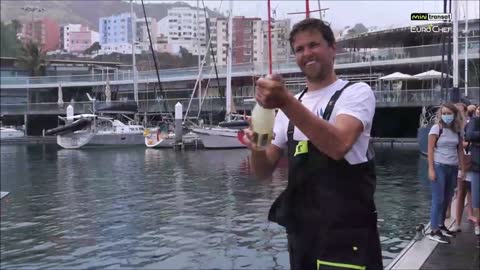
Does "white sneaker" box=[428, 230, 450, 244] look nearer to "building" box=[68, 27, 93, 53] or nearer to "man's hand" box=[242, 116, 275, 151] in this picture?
"man's hand" box=[242, 116, 275, 151]

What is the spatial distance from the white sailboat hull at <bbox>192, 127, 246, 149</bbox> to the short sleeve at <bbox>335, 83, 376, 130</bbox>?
40128 mm

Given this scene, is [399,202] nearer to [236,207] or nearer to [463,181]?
[236,207]

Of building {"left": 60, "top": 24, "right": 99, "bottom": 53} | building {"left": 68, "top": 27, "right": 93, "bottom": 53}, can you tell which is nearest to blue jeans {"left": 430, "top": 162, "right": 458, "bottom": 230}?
building {"left": 60, "top": 24, "right": 99, "bottom": 53}

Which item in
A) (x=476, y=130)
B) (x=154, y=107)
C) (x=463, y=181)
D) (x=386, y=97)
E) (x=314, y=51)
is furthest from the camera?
(x=154, y=107)

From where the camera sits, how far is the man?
268cm

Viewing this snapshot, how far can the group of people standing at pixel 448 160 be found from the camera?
7.46 metres

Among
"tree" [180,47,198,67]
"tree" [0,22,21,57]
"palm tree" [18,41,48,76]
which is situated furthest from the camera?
"tree" [180,47,198,67]

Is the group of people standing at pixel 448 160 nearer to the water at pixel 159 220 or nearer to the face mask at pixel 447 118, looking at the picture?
the face mask at pixel 447 118

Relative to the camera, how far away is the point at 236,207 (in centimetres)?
1527

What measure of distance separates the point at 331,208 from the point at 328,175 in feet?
0.47

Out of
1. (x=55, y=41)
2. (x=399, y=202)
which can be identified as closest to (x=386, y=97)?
(x=399, y=202)

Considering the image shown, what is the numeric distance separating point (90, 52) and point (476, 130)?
135m

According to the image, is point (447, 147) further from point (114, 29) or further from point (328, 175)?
point (114, 29)

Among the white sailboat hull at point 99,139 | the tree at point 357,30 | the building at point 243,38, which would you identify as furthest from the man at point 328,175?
the building at point 243,38
